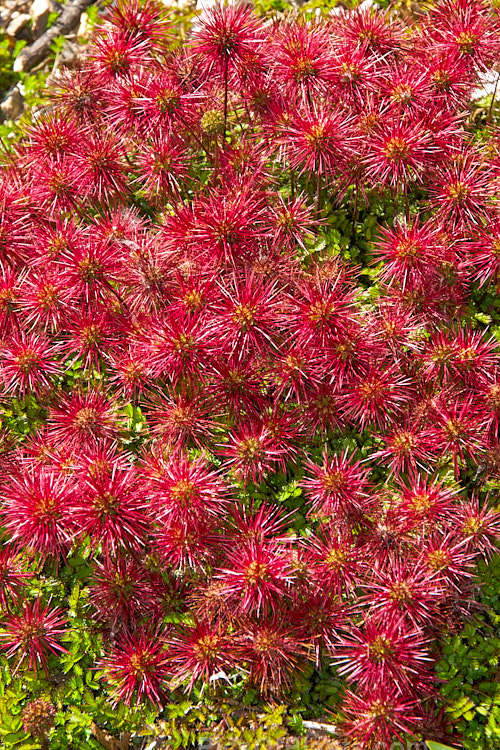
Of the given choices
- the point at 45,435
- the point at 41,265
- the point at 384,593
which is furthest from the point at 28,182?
the point at 384,593

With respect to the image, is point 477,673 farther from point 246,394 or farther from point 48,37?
point 48,37

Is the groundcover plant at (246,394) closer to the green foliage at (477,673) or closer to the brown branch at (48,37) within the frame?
the green foliage at (477,673)

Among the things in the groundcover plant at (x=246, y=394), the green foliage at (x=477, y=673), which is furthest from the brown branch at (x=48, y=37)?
the green foliage at (x=477, y=673)

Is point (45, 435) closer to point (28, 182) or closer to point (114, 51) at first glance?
point (28, 182)

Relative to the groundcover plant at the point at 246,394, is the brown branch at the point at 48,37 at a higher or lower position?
higher

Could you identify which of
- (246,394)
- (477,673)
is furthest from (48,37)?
(477,673)

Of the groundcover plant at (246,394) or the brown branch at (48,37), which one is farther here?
the brown branch at (48,37)
